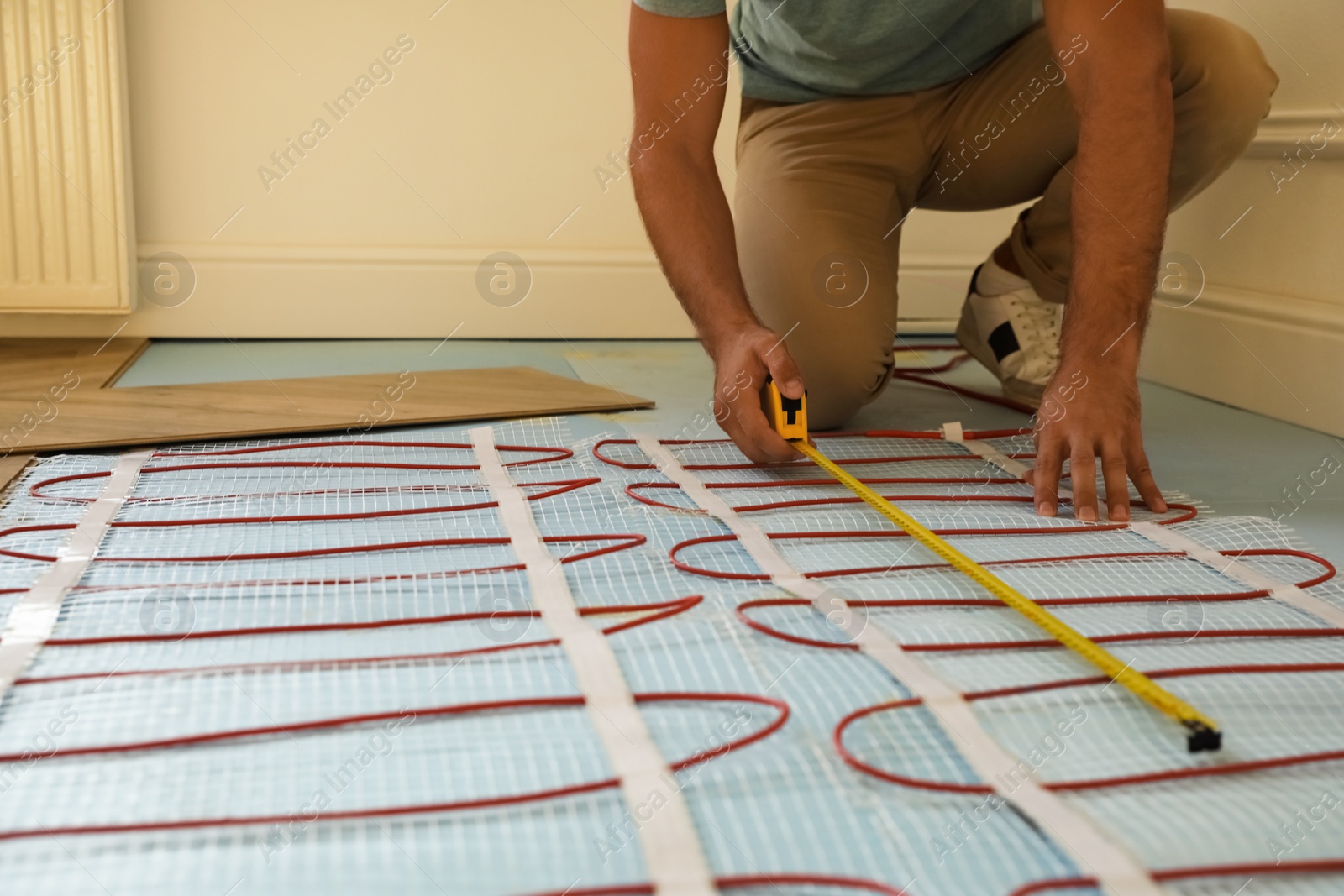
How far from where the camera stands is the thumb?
1314mm

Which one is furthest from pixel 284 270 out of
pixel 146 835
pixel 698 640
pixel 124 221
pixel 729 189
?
pixel 146 835

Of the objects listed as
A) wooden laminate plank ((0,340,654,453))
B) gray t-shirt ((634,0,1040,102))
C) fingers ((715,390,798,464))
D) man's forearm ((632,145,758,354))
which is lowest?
fingers ((715,390,798,464))

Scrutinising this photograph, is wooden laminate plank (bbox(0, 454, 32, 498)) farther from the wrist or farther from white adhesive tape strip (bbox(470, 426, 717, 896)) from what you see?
the wrist

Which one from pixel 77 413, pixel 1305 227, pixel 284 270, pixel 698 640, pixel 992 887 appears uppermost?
pixel 284 270

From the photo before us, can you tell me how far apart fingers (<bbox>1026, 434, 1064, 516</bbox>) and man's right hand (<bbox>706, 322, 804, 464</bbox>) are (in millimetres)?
285

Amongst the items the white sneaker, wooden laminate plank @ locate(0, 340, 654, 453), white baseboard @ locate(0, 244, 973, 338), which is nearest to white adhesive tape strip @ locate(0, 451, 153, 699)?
wooden laminate plank @ locate(0, 340, 654, 453)

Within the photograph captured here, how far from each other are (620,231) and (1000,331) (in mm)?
954

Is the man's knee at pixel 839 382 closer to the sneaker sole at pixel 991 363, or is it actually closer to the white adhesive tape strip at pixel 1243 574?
the sneaker sole at pixel 991 363

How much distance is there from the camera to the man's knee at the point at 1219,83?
5.29ft

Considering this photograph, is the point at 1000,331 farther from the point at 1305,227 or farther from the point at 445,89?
the point at 445,89

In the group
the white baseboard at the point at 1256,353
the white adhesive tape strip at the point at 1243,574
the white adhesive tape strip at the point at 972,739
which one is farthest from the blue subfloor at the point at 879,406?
the white adhesive tape strip at the point at 972,739

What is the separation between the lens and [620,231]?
98.2 inches

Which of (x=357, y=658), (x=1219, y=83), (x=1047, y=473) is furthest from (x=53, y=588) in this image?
(x=1219, y=83)

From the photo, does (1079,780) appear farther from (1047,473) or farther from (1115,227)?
(1115,227)
